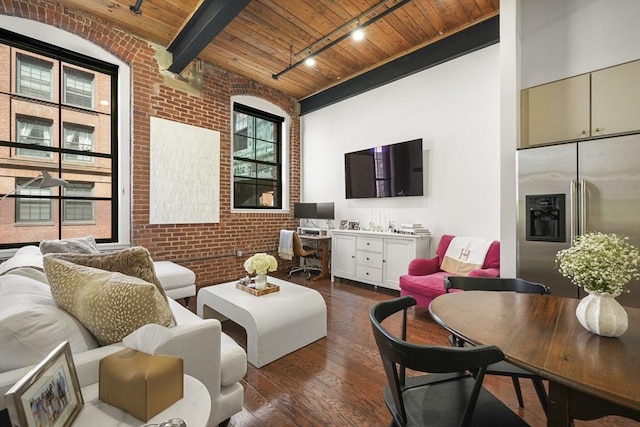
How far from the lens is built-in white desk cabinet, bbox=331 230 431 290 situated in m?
3.86

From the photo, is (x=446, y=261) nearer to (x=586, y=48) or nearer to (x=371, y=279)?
(x=371, y=279)

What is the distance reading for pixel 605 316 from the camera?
1083mm

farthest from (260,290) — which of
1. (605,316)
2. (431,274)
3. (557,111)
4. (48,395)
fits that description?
(557,111)

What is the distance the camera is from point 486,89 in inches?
139

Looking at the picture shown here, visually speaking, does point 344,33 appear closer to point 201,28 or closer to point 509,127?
point 201,28

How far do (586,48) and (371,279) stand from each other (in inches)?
135

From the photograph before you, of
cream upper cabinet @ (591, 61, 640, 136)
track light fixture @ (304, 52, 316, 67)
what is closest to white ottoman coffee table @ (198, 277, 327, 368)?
cream upper cabinet @ (591, 61, 640, 136)

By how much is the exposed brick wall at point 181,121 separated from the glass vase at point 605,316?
4363 millimetres

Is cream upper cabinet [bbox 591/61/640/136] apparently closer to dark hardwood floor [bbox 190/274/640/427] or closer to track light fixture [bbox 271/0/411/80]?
track light fixture [bbox 271/0/411/80]

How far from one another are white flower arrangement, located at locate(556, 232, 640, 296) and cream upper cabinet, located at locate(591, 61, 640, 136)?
2030mm

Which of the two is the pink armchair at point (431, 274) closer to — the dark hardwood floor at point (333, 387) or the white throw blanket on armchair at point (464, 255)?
the white throw blanket on armchair at point (464, 255)

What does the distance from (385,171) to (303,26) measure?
225cm

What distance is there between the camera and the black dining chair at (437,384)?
3.05 feet

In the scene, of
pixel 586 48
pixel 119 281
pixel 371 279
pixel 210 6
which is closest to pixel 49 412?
pixel 119 281
